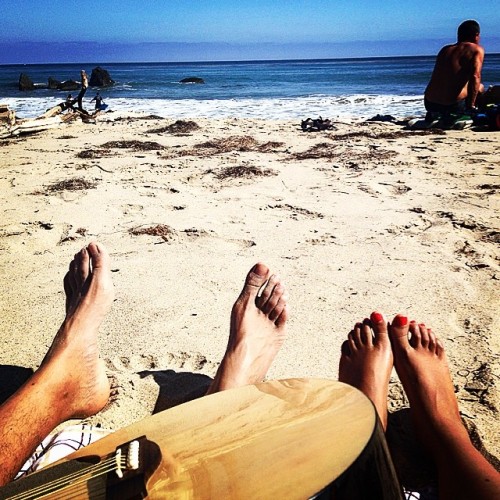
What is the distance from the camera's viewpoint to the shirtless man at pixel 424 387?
1.02 m

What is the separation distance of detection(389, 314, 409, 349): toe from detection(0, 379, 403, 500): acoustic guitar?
737 millimetres

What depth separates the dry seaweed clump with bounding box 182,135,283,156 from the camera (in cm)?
491

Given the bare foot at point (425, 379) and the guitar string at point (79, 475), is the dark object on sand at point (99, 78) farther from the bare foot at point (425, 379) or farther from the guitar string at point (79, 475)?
the guitar string at point (79, 475)

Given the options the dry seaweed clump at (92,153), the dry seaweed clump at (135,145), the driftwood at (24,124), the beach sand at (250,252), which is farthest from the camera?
the driftwood at (24,124)

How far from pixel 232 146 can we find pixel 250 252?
2976mm

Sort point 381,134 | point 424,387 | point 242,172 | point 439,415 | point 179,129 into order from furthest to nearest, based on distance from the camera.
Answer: point 179,129
point 381,134
point 242,172
point 424,387
point 439,415

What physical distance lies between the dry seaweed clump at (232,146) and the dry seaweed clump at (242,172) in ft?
2.72

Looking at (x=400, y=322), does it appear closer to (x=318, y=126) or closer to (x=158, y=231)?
(x=158, y=231)

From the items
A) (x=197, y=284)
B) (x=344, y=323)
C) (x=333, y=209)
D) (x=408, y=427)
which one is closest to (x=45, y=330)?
(x=197, y=284)

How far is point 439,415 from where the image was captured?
1.28 metres

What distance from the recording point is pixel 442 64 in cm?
593

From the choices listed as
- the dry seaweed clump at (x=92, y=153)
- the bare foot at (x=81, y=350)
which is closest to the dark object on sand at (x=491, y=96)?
the dry seaweed clump at (x=92, y=153)

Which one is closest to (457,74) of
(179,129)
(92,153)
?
(179,129)

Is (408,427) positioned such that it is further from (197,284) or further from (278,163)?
(278,163)
